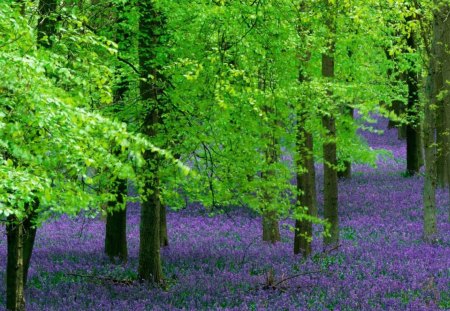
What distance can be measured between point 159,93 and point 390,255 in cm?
735

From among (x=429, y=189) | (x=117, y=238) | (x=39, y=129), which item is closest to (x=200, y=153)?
(x=117, y=238)

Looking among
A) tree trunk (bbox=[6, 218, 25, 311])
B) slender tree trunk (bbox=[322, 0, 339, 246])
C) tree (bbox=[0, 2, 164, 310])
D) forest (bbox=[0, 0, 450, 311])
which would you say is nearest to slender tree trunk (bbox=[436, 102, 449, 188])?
forest (bbox=[0, 0, 450, 311])

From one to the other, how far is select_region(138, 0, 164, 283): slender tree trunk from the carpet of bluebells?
54 centimetres

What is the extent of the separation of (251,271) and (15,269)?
20.4ft

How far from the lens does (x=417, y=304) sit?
38.6ft

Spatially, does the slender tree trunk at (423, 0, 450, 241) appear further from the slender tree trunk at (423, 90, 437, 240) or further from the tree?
the tree

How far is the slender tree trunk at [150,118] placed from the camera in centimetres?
1252

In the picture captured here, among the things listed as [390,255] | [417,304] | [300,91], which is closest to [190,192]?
[300,91]

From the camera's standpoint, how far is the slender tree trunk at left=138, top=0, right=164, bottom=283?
41.1 feet

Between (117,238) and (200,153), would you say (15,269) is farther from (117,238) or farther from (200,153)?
(117,238)

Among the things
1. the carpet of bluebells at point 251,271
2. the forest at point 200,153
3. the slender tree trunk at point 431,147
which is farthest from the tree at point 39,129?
the slender tree trunk at point 431,147

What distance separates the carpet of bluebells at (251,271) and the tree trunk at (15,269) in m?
0.92

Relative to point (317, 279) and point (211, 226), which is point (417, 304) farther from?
point (211, 226)

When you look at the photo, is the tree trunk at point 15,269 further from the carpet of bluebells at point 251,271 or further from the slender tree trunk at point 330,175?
the slender tree trunk at point 330,175
